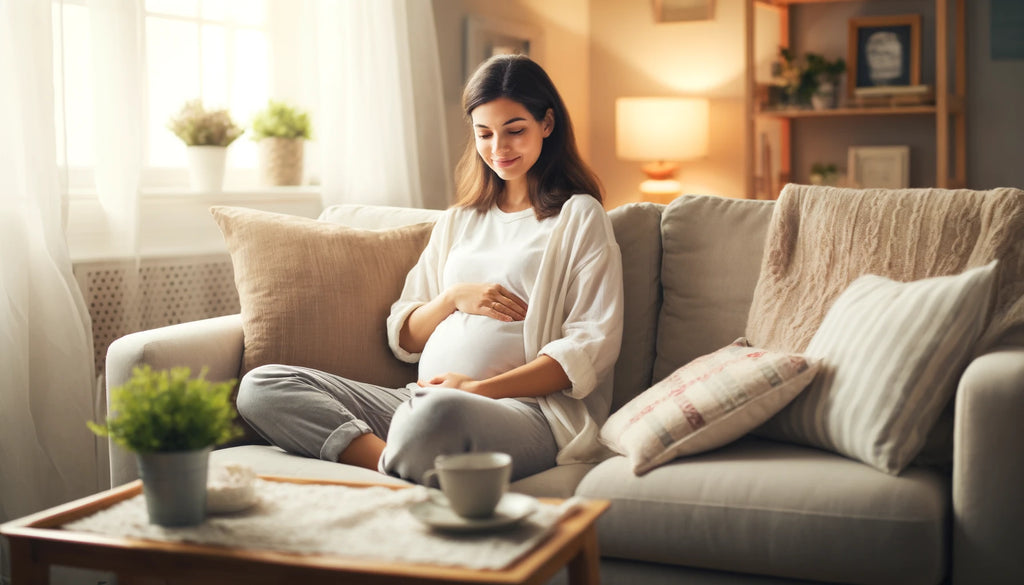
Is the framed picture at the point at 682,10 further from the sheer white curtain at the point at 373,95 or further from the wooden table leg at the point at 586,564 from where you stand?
the wooden table leg at the point at 586,564

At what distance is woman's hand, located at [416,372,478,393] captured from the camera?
197cm

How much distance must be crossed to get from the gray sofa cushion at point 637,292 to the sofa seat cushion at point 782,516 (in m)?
0.43

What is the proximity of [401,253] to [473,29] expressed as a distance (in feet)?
6.31

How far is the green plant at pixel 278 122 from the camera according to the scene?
319 cm

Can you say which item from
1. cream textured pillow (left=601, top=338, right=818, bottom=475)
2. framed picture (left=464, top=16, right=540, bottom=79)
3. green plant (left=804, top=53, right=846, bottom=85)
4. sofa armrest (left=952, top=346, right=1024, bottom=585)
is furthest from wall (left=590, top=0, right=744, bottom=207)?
sofa armrest (left=952, top=346, right=1024, bottom=585)

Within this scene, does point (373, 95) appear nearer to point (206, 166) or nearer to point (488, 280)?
point (206, 166)

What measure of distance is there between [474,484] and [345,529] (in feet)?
0.58

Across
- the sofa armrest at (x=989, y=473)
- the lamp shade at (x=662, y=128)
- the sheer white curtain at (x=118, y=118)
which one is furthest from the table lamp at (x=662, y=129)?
the sofa armrest at (x=989, y=473)

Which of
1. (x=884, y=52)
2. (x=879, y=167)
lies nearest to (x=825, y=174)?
(x=879, y=167)

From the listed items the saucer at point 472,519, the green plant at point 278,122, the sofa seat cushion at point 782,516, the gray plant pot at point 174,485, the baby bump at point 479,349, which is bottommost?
the sofa seat cushion at point 782,516

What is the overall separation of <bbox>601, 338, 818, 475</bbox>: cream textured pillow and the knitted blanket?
0.63 ft

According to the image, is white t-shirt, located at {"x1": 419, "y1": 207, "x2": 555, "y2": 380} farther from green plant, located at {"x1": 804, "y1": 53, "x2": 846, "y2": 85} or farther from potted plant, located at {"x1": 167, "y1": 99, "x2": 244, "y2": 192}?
green plant, located at {"x1": 804, "y1": 53, "x2": 846, "y2": 85}

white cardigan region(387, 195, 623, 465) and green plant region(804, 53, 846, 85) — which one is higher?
green plant region(804, 53, 846, 85)

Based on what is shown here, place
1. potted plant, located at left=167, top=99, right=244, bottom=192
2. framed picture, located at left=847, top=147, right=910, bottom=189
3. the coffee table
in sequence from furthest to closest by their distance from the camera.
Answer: framed picture, located at left=847, top=147, right=910, bottom=189, potted plant, located at left=167, top=99, right=244, bottom=192, the coffee table
